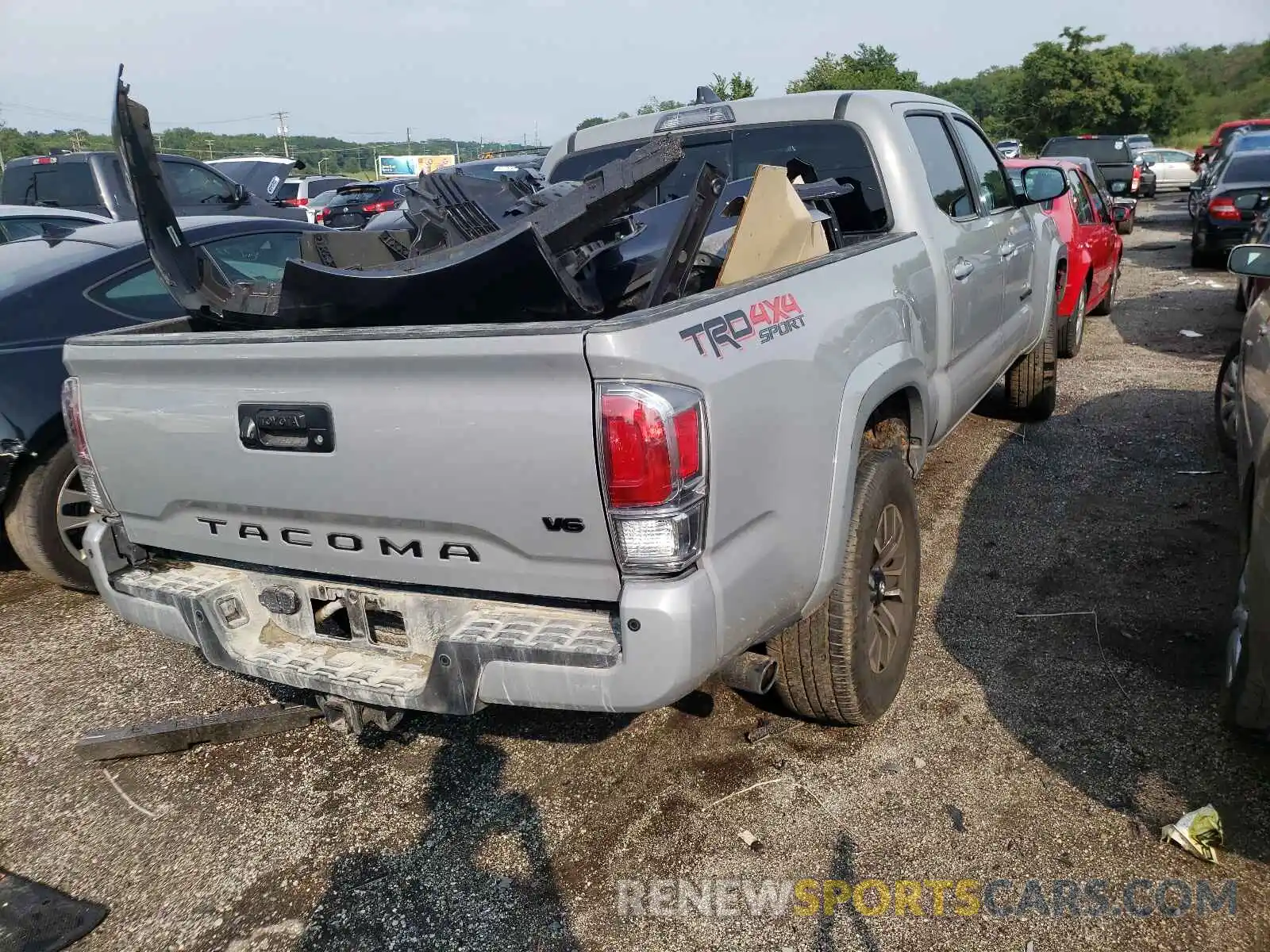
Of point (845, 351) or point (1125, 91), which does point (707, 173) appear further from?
point (1125, 91)

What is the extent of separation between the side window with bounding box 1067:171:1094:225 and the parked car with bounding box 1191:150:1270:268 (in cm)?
373

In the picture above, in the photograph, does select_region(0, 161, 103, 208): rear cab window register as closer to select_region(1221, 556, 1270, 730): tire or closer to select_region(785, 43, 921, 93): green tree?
select_region(1221, 556, 1270, 730): tire

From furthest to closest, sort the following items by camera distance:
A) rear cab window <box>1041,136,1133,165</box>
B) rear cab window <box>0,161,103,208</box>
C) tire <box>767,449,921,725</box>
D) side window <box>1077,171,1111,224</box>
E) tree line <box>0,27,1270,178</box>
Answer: tree line <box>0,27,1270,178</box>, rear cab window <box>1041,136,1133,165</box>, rear cab window <box>0,161,103,208</box>, side window <box>1077,171,1111,224</box>, tire <box>767,449,921,725</box>

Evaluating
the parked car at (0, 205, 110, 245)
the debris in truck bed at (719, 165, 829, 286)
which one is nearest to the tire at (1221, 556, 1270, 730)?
the debris in truck bed at (719, 165, 829, 286)

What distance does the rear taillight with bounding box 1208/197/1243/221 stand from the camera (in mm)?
11656

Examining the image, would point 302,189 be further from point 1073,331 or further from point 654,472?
point 654,472

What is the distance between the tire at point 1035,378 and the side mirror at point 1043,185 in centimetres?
109

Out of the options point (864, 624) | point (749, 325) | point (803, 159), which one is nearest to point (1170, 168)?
point (803, 159)

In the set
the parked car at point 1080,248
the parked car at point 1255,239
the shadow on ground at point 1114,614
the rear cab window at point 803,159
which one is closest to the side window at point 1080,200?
the parked car at point 1080,248

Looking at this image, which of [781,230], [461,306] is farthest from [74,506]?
[781,230]

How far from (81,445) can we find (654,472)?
196 centimetres

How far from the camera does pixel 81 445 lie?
2855 mm

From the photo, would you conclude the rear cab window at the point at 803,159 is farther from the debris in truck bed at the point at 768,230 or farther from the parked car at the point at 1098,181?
the parked car at the point at 1098,181

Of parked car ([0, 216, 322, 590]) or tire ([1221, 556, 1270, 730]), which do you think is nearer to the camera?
tire ([1221, 556, 1270, 730])
